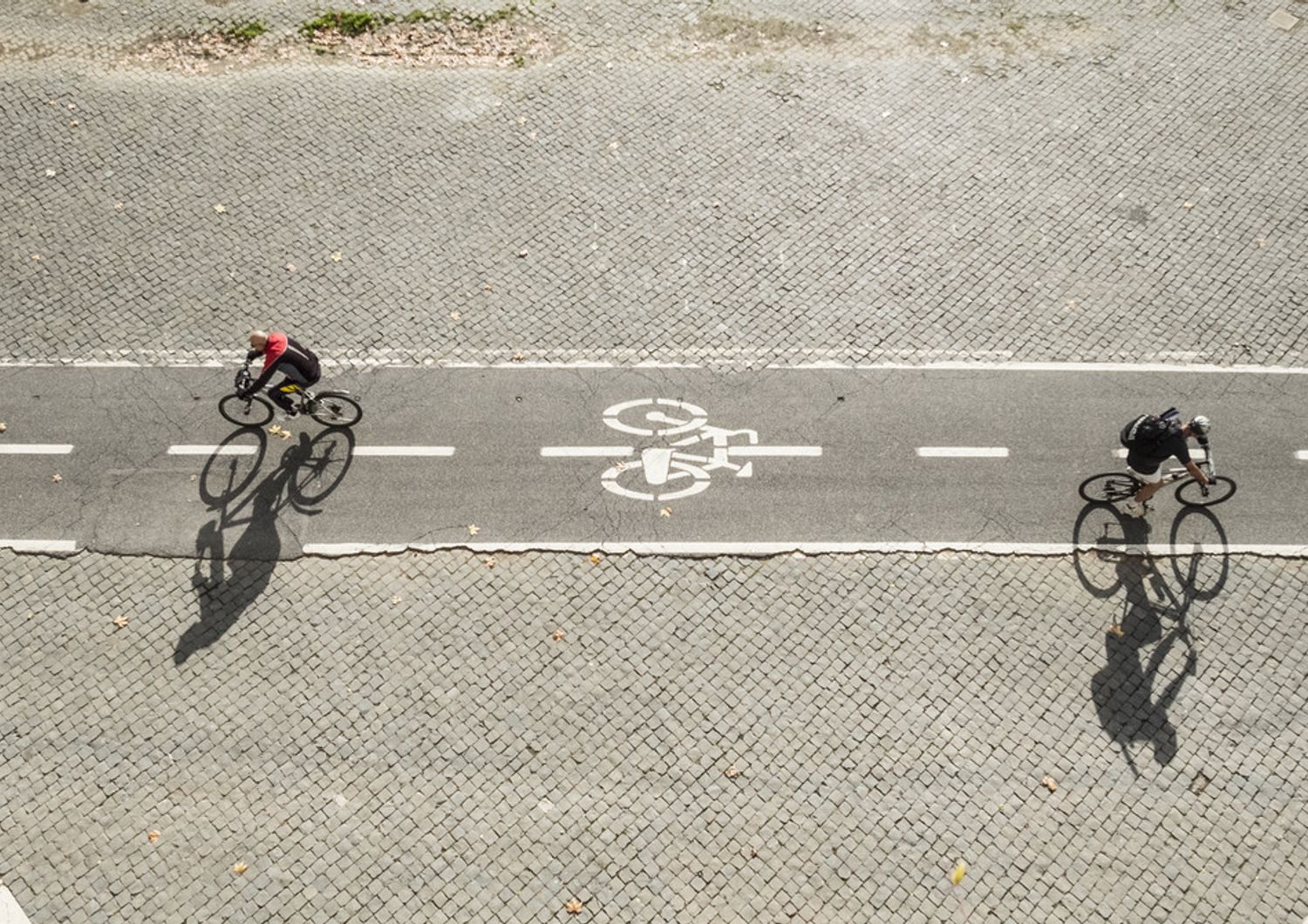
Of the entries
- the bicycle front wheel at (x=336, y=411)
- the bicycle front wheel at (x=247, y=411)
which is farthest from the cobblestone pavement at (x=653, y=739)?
the bicycle front wheel at (x=247, y=411)

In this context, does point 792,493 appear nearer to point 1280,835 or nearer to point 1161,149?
point 1280,835

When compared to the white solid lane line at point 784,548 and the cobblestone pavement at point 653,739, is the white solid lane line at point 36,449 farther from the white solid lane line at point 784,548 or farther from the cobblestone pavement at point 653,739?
the white solid lane line at point 784,548

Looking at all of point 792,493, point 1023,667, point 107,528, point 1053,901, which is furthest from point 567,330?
point 1053,901

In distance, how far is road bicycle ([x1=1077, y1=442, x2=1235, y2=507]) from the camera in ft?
36.9

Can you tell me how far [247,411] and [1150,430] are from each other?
10279mm

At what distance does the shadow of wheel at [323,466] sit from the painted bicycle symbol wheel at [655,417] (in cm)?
313

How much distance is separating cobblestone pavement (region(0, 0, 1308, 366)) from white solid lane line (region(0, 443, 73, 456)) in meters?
1.40

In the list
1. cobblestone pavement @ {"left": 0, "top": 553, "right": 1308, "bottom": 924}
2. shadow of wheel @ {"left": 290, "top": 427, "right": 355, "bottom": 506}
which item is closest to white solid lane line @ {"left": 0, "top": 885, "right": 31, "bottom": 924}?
cobblestone pavement @ {"left": 0, "top": 553, "right": 1308, "bottom": 924}

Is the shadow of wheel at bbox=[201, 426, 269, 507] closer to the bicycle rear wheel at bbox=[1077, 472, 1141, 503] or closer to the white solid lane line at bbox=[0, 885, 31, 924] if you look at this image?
the white solid lane line at bbox=[0, 885, 31, 924]

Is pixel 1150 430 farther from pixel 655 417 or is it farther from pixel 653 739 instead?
pixel 653 739

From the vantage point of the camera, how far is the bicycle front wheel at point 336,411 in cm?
1175

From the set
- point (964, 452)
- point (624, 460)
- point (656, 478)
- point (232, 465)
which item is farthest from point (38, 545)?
point (964, 452)

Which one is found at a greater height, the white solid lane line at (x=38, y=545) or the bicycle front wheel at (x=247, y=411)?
the bicycle front wheel at (x=247, y=411)

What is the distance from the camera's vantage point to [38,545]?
1126 cm
